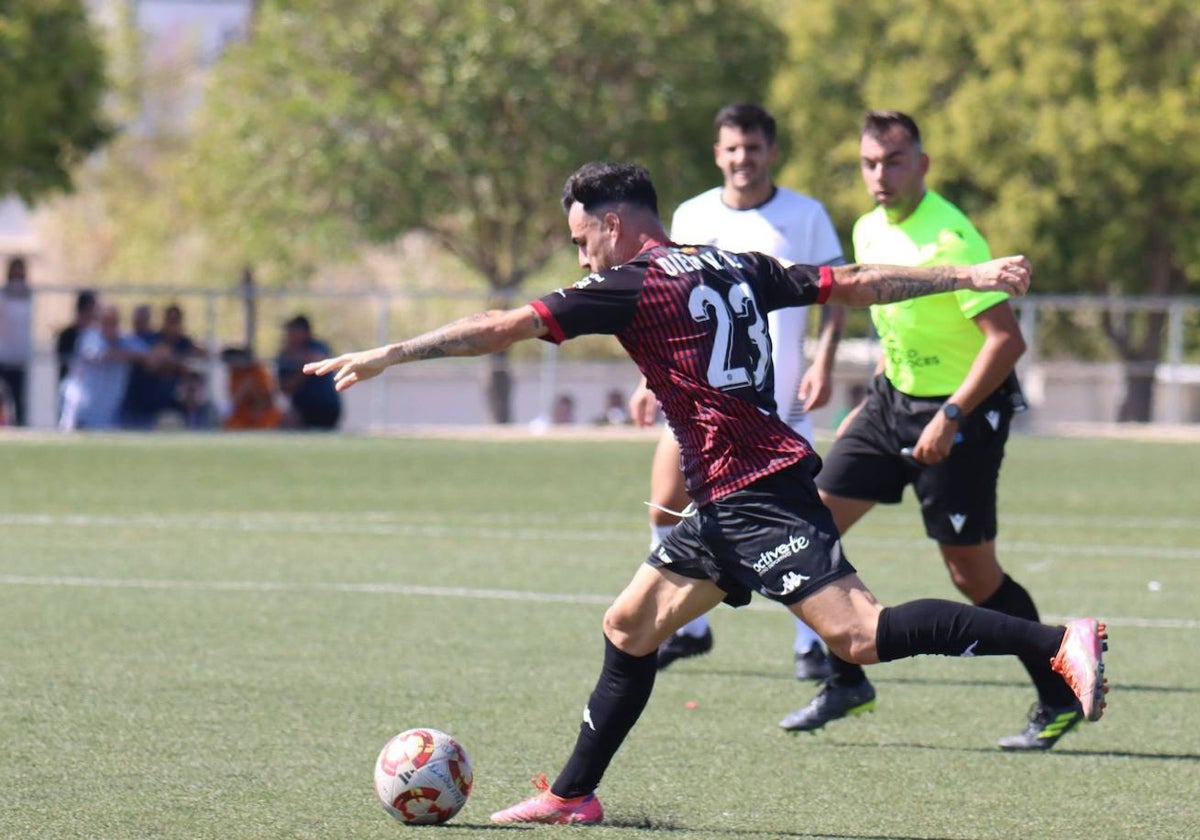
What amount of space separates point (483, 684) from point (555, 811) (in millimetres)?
2273

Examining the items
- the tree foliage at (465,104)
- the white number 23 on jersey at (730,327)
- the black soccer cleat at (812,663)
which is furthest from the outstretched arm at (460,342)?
the tree foliage at (465,104)

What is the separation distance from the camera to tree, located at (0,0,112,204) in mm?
24938

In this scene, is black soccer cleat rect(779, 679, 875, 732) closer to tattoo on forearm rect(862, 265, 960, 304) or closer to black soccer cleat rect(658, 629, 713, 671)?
black soccer cleat rect(658, 629, 713, 671)

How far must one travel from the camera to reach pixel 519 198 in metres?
32.9

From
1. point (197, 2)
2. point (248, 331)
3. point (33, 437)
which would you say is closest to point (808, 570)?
point (33, 437)

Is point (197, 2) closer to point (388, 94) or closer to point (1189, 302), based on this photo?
point (388, 94)

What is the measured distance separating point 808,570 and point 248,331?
22.1m

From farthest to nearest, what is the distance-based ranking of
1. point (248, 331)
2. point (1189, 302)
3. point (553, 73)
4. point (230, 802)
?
point (553, 73)
point (1189, 302)
point (248, 331)
point (230, 802)

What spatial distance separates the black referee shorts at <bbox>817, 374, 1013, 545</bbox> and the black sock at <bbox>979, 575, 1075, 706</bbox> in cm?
23

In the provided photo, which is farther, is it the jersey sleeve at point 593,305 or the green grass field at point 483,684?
the green grass field at point 483,684

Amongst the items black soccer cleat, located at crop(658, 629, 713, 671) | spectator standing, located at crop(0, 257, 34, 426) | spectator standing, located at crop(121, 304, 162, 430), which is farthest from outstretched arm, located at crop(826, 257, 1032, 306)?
spectator standing, located at crop(0, 257, 34, 426)

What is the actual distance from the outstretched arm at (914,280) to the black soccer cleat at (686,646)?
310 centimetres

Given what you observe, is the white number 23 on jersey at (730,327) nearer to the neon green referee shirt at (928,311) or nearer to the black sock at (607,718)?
the black sock at (607,718)

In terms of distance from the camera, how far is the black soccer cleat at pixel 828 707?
675 cm
